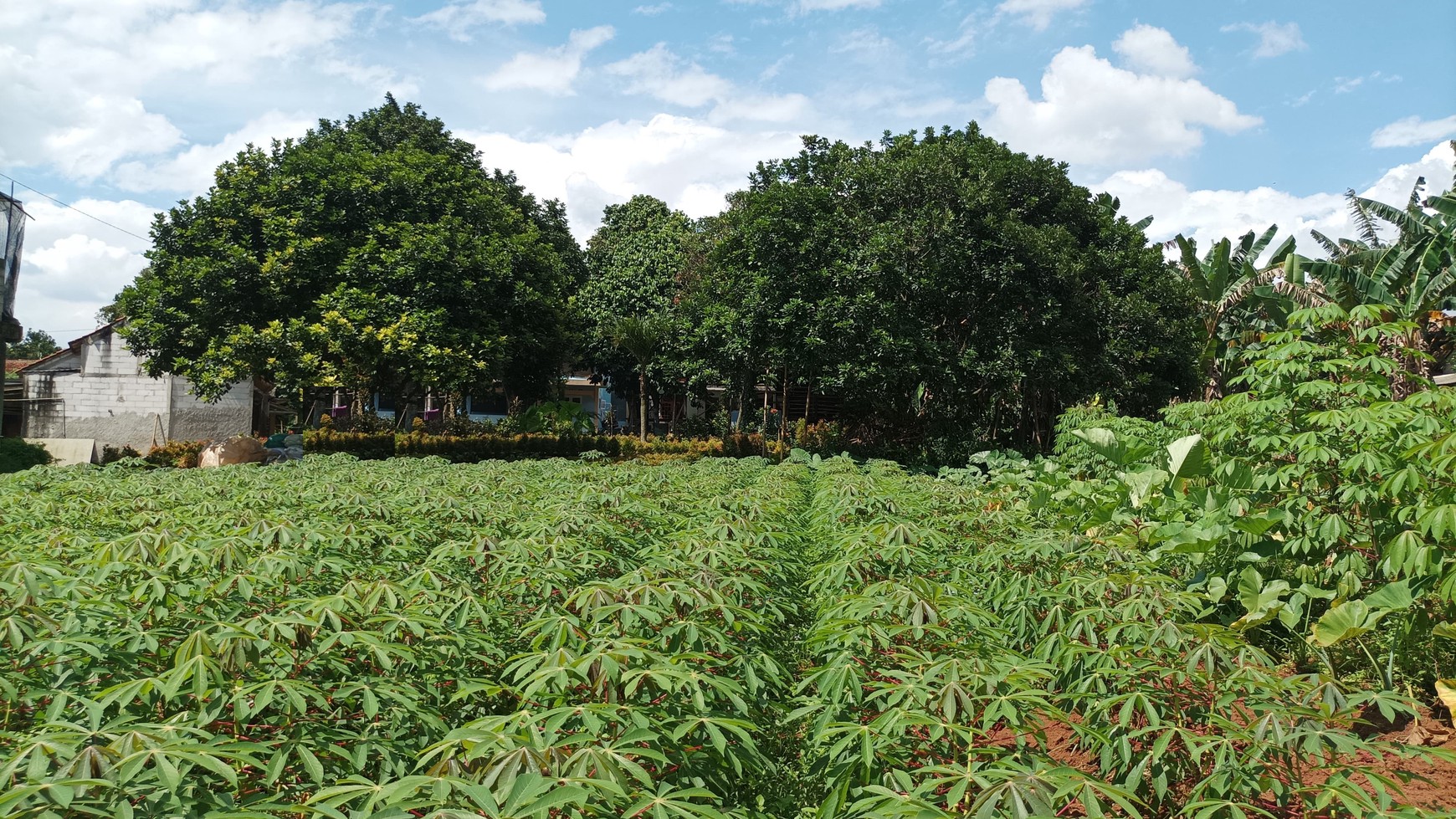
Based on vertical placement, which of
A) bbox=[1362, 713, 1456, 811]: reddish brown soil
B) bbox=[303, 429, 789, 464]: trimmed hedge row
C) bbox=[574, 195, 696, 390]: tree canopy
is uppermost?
bbox=[574, 195, 696, 390]: tree canopy

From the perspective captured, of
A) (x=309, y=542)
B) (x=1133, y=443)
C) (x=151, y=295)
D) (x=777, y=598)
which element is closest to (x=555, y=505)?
(x=309, y=542)

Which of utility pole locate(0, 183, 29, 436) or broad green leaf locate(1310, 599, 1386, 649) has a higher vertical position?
utility pole locate(0, 183, 29, 436)

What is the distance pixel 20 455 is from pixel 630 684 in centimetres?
1770

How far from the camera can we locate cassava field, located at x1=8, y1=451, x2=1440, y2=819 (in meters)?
1.78

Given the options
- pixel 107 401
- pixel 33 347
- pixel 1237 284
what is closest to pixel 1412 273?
pixel 1237 284

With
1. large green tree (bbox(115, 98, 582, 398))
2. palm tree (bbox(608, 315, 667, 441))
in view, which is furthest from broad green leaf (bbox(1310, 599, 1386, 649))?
palm tree (bbox(608, 315, 667, 441))

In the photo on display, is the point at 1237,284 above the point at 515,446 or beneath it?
above

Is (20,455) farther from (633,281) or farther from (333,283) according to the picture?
(633,281)

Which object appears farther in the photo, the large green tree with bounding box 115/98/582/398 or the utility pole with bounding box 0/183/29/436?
the large green tree with bounding box 115/98/582/398

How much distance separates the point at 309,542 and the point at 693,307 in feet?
56.2

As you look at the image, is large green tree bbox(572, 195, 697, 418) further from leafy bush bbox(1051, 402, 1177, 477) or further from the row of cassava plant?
the row of cassava plant

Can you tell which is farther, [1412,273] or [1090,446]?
[1412,273]

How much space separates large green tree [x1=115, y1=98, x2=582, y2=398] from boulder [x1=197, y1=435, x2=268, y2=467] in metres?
1.21

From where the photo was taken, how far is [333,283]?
1894 cm
